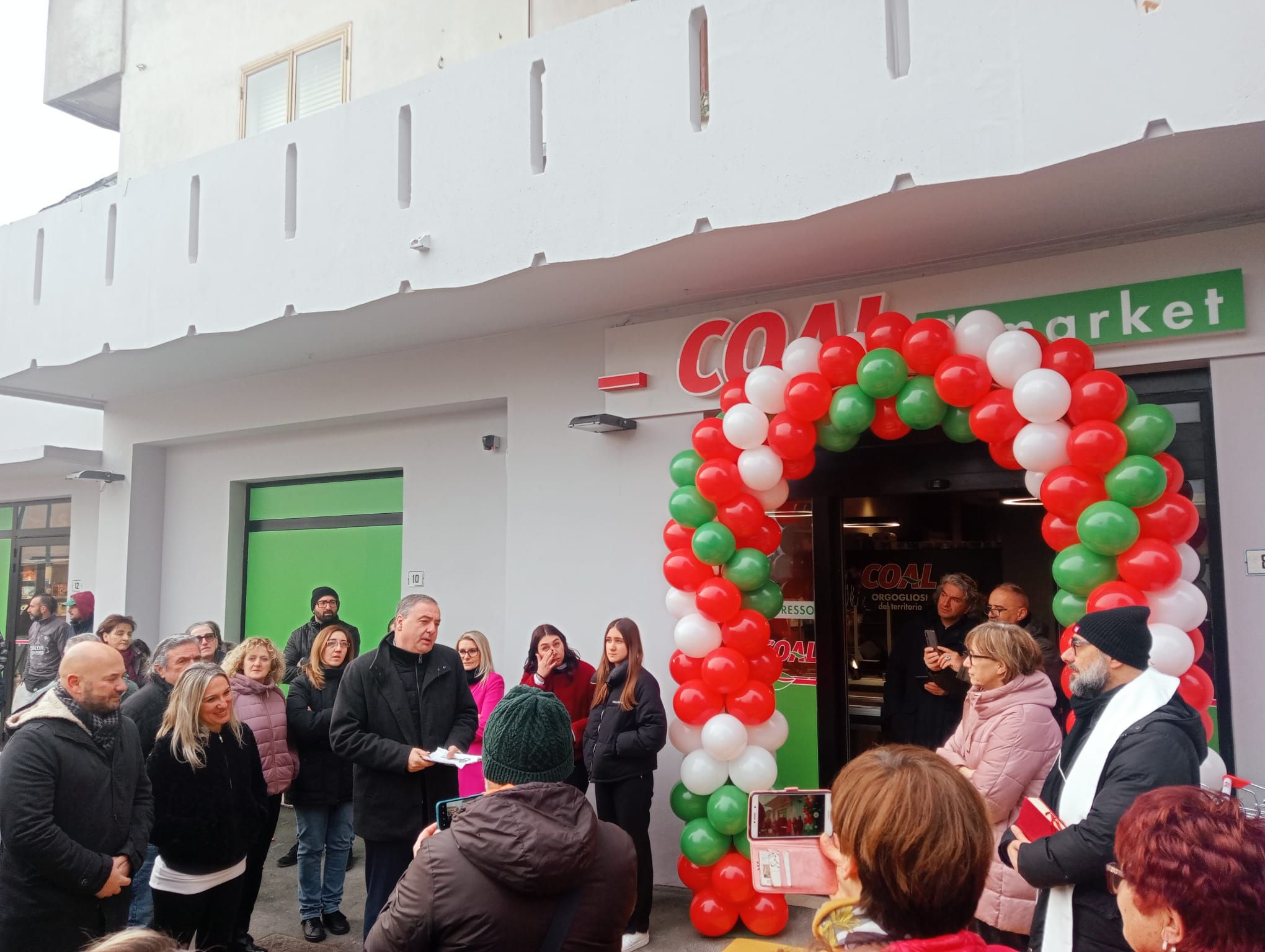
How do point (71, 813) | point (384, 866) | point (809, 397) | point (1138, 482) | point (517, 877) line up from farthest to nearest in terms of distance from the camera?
point (809, 397), point (384, 866), point (1138, 482), point (71, 813), point (517, 877)

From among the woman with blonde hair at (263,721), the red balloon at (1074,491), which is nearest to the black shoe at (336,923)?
the woman with blonde hair at (263,721)

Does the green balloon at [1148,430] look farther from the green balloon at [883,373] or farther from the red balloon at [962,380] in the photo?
the green balloon at [883,373]

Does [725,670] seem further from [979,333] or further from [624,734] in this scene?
[979,333]

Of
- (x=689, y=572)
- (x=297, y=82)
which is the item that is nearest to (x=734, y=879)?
(x=689, y=572)

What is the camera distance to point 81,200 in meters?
7.41

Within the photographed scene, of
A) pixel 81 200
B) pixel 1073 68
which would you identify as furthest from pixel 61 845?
pixel 81 200

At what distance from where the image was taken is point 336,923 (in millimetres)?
5043

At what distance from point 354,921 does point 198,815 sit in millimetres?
1935

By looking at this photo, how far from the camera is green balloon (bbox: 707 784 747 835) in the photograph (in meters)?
4.71

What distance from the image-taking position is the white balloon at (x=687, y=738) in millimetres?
4895

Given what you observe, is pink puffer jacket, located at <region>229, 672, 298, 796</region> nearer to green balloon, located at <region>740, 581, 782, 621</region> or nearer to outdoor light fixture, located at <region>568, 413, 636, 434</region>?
outdoor light fixture, located at <region>568, 413, 636, 434</region>

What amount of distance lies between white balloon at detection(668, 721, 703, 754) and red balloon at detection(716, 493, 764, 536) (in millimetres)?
1069

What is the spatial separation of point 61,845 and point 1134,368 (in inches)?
203

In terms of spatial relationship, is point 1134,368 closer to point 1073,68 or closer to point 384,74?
point 1073,68
